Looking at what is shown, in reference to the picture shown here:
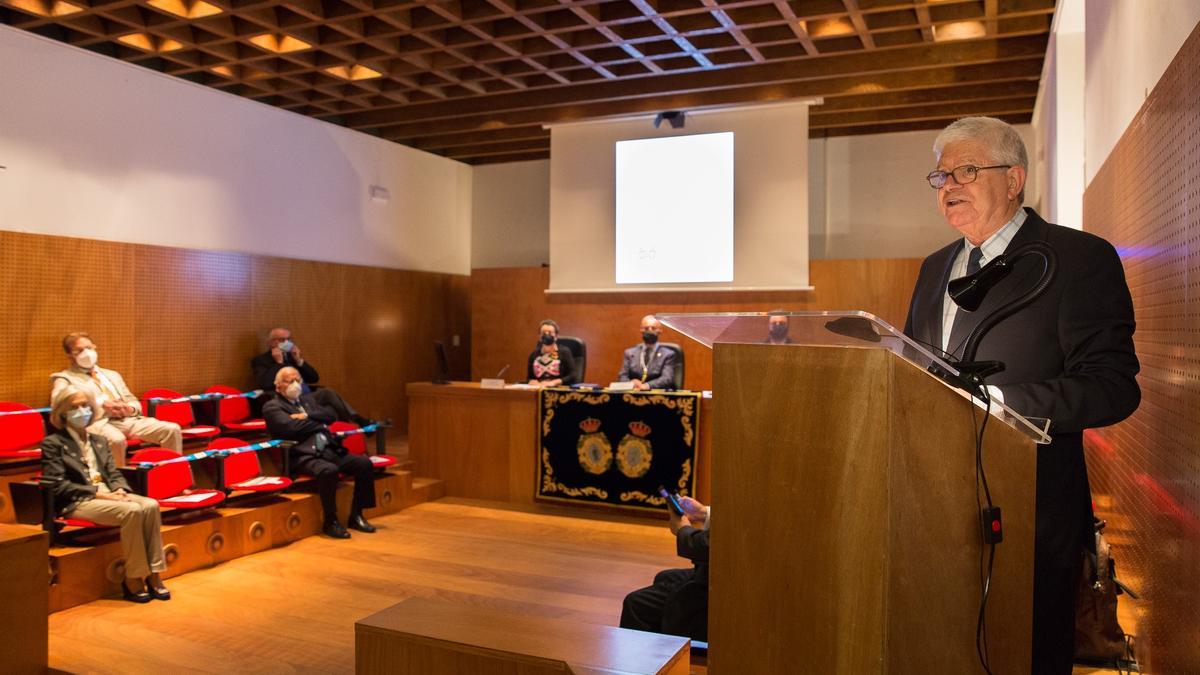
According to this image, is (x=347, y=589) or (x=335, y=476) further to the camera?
(x=335, y=476)

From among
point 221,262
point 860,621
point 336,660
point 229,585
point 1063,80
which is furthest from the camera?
point 221,262

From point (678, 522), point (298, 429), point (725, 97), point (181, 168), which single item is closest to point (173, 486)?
point (298, 429)

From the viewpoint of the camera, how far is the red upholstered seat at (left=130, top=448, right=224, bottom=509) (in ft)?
15.5

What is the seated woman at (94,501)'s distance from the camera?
4273 millimetres

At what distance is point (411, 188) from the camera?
1045 centimetres

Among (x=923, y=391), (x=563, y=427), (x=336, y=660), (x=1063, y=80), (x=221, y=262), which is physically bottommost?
(x=336, y=660)

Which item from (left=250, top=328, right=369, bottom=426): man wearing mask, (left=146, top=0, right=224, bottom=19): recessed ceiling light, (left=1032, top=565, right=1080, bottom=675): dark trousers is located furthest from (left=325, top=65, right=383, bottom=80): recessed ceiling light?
(left=1032, top=565, right=1080, bottom=675): dark trousers

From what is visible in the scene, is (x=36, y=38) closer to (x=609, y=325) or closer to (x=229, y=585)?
(x=229, y=585)

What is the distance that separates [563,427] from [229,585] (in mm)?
2494

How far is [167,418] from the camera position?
653 centimetres

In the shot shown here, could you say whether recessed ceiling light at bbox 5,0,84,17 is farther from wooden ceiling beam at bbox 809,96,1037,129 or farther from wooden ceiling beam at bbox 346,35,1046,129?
wooden ceiling beam at bbox 809,96,1037,129

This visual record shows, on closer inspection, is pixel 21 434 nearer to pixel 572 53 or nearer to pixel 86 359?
pixel 86 359

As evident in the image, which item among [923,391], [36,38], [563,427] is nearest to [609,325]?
[563,427]

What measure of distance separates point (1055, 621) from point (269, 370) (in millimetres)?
7203
